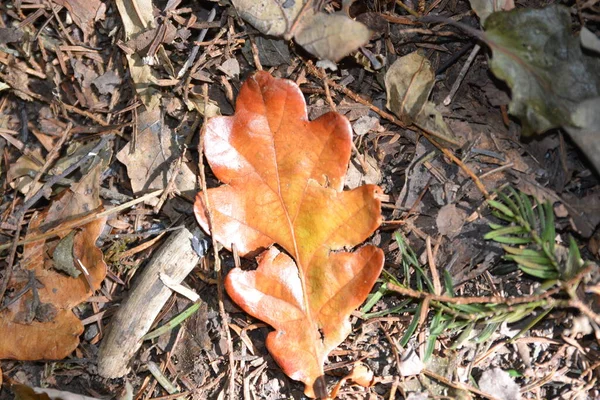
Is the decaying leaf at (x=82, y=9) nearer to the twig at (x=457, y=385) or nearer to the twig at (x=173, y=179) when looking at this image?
the twig at (x=173, y=179)

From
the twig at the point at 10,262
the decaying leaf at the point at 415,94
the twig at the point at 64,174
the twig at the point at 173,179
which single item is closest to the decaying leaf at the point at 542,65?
the decaying leaf at the point at 415,94

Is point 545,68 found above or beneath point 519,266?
above

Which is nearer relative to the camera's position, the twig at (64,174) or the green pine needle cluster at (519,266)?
the green pine needle cluster at (519,266)

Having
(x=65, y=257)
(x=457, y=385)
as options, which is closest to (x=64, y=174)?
(x=65, y=257)

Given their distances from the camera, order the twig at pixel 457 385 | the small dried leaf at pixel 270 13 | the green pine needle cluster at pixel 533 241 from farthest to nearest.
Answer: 1. the small dried leaf at pixel 270 13
2. the twig at pixel 457 385
3. the green pine needle cluster at pixel 533 241

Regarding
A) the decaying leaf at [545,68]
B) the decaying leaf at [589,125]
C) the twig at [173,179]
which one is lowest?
the twig at [173,179]

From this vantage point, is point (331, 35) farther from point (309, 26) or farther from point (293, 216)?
point (293, 216)

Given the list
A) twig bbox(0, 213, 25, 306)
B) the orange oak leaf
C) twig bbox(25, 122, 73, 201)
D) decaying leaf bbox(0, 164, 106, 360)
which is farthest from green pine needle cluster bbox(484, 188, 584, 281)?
twig bbox(0, 213, 25, 306)

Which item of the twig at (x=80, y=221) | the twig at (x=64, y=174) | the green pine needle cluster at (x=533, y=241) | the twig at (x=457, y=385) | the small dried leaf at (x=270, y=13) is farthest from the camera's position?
the twig at (x=64, y=174)

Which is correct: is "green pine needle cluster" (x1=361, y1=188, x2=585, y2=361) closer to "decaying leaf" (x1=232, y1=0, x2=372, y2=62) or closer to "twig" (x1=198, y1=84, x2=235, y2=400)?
"twig" (x1=198, y1=84, x2=235, y2=400)
